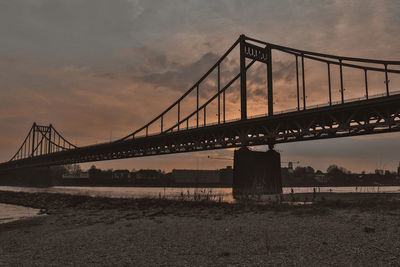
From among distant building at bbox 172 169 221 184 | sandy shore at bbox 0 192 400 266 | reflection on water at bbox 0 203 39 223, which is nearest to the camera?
sandy shore at bbox 0 192 400 266

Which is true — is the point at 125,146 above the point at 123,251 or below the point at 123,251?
above

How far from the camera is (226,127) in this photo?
5350 cm

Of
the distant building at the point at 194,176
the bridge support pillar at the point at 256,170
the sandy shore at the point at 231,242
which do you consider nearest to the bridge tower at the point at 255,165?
the bridge support pillar at the point at 256,170

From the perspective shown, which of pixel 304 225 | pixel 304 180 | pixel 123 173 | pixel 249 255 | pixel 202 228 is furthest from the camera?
pixel 123 173

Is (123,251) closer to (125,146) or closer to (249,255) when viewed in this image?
(249,255)

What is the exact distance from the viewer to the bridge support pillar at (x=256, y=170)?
46906 millimetres

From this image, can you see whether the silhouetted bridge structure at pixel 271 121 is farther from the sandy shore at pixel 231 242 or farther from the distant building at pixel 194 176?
the distant building at pixel 194 176

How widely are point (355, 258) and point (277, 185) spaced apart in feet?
137

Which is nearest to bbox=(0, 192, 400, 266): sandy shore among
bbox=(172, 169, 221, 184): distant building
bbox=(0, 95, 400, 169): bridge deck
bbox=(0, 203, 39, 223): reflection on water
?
bbox=(0, 203, 39, 223): reflection on water

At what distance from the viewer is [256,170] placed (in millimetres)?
47906

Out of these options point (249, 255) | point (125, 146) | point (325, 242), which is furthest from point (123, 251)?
point (125, 146)

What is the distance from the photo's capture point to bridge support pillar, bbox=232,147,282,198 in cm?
4691

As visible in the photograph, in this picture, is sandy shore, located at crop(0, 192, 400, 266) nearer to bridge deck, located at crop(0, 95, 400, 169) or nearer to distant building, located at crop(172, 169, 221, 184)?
bridge deck, located at crop(0, 95, 400, 169)

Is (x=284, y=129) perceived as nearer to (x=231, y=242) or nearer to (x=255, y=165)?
(x=255, y=165)
